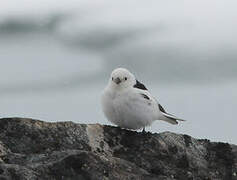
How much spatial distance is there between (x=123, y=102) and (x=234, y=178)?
10.00 ft

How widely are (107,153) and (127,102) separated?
2.39 m

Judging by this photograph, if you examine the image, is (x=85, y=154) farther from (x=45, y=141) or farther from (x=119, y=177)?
(x=45, y=141)

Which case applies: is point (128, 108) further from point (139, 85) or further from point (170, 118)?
point (170, 118)

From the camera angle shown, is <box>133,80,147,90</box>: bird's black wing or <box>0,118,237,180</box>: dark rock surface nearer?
<box>0,118,237,180</box>: dark rock surface

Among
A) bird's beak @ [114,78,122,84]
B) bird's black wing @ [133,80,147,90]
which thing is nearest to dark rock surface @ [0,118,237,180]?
bird's beak @ [114,78,122,84]

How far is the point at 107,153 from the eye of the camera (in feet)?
30.9

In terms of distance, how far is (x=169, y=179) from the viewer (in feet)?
27.9

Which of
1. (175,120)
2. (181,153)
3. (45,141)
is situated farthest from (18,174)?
(175,120)

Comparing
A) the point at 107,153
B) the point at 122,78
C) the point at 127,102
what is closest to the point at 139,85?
the point at 122,78

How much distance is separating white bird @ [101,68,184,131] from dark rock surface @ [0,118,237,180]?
4.63 feet

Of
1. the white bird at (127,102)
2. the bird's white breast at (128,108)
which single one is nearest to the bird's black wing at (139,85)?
the white bird at (127,102)

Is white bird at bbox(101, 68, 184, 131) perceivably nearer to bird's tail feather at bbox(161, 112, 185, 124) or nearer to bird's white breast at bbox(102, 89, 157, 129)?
bird's white breast at bbox(102, 89, 157, 129)

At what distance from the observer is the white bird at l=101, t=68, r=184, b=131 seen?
11.6 metres

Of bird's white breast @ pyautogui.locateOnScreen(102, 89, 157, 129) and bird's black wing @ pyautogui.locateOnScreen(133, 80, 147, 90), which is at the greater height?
bird's black wing @ pyautogui.locateOnScreen(133, 80, 147, 90)
